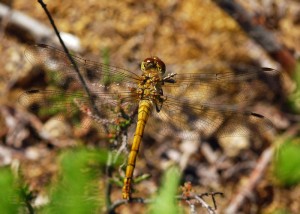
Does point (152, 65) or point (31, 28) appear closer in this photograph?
point (152, 65)

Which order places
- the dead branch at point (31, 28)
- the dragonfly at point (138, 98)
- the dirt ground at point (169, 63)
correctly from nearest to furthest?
the dragonfly at point (138, 98), the dirt ground at point (169, 63), the dead branch at point (31, 28)

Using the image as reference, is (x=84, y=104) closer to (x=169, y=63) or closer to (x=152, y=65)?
(x=152, y=65)

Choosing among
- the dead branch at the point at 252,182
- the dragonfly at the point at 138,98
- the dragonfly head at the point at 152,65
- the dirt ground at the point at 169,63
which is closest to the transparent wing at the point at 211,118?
the dragonfly at the point at 138,98

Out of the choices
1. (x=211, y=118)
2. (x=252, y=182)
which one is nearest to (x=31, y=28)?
(x=211, y=118)

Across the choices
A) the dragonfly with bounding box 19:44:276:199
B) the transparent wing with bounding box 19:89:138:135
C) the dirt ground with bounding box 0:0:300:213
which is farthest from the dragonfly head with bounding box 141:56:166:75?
the dirt ground with bounding box 0:0:300:213

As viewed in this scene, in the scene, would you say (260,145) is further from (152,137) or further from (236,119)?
(236,119)

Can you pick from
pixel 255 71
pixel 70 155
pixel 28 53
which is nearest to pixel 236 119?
pixel 255 71

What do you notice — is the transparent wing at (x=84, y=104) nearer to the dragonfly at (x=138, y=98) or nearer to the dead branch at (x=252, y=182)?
the dragonfly at (x=138, y=98)
